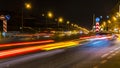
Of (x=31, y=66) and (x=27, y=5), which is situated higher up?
(x=27, y=5)

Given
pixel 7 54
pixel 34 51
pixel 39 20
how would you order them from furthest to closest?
1. pixel 39 20
2. pixel 34 51
3. pixel 7 54

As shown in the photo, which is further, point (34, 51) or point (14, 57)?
point (34, 51)

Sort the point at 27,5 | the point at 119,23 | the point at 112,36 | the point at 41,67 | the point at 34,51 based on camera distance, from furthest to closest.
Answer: the point at 119,23 → the point at 112,36 → the point at 27,5 → the point at 34,51 → the point at 41,67

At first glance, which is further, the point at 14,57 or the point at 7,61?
the point at 14,57

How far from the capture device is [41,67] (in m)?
17.1

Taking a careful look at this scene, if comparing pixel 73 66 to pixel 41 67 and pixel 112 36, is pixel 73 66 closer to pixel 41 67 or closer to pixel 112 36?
pixel 41 67

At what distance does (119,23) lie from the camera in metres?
127

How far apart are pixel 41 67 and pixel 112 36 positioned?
4026 cm

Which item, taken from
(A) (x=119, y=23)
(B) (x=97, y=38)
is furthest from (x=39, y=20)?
(B) (x=97, y=38)

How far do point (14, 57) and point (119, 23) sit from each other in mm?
108950

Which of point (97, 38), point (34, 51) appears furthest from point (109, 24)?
point (34, 51)

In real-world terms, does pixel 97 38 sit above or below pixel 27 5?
below

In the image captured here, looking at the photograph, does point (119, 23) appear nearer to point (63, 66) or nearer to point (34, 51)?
point (34, 51)

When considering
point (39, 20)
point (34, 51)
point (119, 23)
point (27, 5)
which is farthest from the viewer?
point (39, 20)
